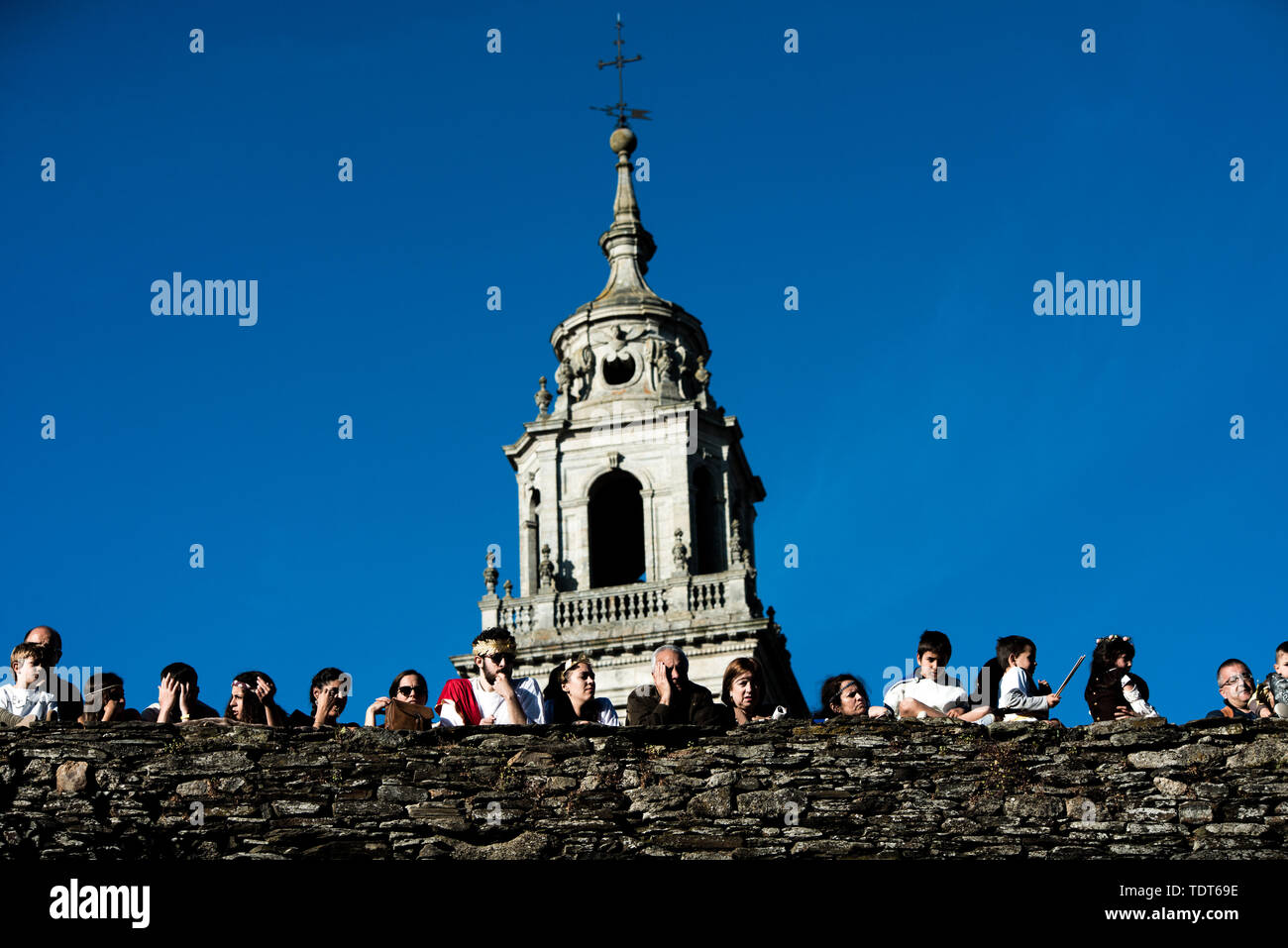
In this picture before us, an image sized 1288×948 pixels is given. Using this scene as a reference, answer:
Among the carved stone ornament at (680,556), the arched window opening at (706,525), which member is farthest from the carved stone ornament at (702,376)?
the carved stone ornament at (680,556)

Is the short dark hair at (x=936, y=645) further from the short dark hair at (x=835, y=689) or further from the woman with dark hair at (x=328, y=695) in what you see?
the woman with dark hair at (x=328, y=695)

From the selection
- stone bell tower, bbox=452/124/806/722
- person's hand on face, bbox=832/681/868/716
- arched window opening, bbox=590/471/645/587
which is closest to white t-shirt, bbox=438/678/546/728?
person's hand on face, bbox=832/681/868/716

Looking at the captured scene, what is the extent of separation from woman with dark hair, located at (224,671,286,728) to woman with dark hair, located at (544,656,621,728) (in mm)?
Result: 2405

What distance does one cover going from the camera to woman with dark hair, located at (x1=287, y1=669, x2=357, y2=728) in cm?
1730

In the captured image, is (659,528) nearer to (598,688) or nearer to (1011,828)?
(598,688)

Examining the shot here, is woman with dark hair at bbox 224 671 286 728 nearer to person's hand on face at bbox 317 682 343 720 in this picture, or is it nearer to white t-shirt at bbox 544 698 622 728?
person's hand on face at bbox 317 682 343 720

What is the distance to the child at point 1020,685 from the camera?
17.3m

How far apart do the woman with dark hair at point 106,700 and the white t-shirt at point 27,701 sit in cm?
31

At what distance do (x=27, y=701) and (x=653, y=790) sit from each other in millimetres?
5622
